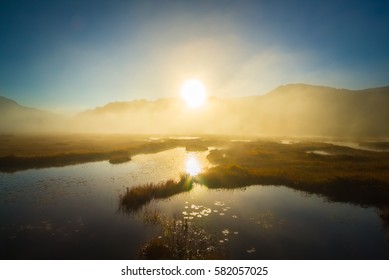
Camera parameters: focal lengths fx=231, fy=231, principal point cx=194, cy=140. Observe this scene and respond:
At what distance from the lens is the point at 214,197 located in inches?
1030

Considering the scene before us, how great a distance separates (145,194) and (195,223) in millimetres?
8404

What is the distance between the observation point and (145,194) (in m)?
25.3

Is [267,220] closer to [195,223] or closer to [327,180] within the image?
[195,223]

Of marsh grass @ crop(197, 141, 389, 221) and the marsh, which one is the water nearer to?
the marsh

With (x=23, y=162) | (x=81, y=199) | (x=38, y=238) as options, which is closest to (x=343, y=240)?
(x=38, y=238)

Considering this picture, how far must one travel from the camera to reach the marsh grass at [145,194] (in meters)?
23.0

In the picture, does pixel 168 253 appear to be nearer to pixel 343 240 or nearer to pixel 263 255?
pixel 263 255

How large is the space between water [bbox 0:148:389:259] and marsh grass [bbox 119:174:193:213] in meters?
0.89

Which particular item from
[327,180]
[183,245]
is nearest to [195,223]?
[183,245]

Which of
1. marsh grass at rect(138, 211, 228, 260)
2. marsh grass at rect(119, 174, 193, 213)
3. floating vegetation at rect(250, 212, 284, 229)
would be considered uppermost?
marsh grass at rect(119, 174, 193, 213)

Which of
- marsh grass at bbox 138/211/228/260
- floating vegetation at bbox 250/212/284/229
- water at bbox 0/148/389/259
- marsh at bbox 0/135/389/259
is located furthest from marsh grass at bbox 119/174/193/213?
floating vegetation at bbox 250/212/284/229

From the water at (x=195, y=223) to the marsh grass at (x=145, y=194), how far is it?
35.0 inches

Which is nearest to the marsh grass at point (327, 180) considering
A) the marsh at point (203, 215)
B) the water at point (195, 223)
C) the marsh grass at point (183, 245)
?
the marsh at point (203, 215)

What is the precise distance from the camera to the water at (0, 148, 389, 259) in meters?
14.9
